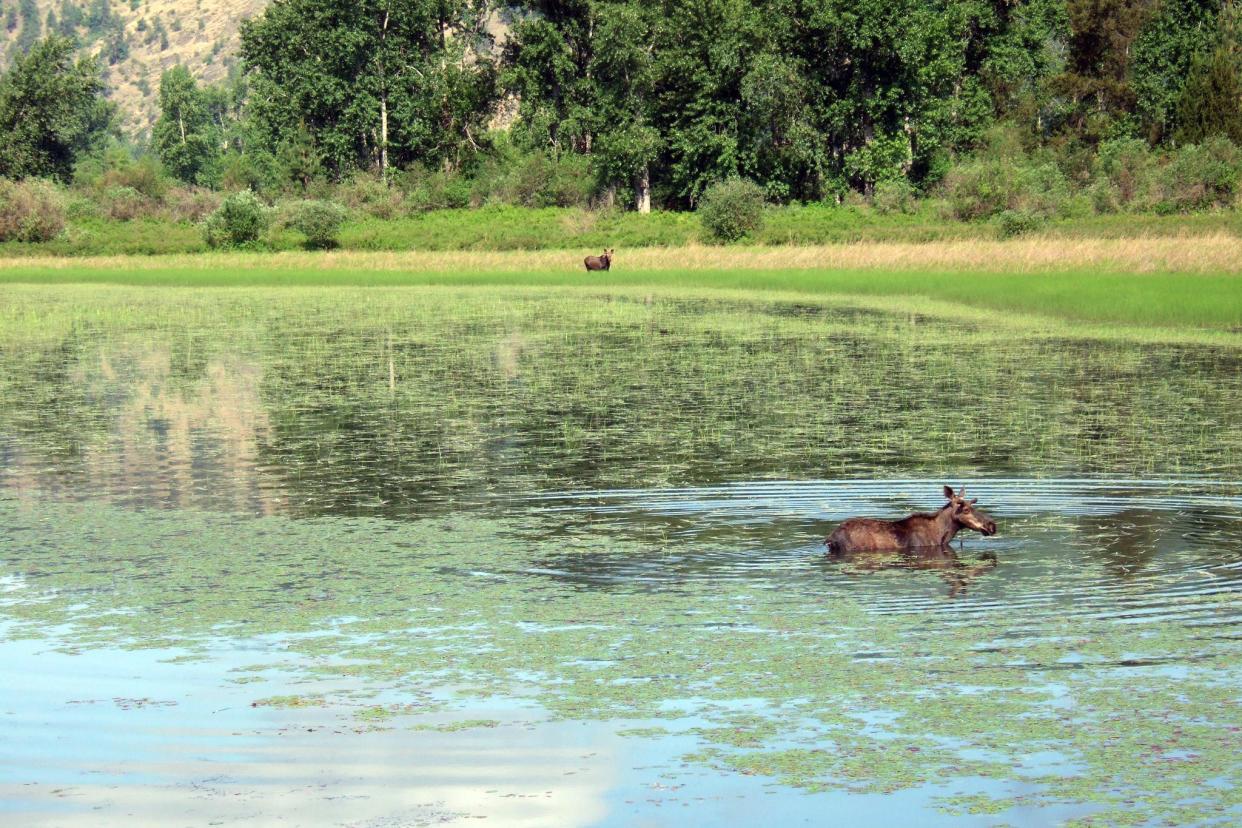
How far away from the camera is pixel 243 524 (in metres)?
12.4

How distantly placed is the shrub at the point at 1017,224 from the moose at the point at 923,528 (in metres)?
40.5

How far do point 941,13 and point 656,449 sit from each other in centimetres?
5662

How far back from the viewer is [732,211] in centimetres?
5659

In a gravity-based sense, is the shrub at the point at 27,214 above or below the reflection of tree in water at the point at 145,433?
above

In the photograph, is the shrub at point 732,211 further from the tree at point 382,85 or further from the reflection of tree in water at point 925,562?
the reflection of tree in water at point 925,562

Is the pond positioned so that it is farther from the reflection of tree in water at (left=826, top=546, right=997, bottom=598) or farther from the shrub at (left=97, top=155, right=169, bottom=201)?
the shrub at (left=97, top=155, right=169, bottom=201)

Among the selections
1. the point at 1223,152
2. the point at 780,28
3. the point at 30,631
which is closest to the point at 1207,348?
the point at 30,631

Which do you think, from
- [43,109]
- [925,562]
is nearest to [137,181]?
[43,109]

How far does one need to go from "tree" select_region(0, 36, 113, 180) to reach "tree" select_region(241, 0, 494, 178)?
40.5ft

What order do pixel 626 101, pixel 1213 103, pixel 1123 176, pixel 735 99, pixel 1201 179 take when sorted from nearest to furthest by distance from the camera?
pixel 1201 179, pixel 1123 176, pixel 1213 103, pixel 735 99, pixel 626 101

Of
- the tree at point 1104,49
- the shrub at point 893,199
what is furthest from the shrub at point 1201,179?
the tree at point 1104,49

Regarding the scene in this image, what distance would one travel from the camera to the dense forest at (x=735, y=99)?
6425 centimetres

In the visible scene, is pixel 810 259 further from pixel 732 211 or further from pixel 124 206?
pixel 124 206

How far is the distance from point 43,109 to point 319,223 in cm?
3035
